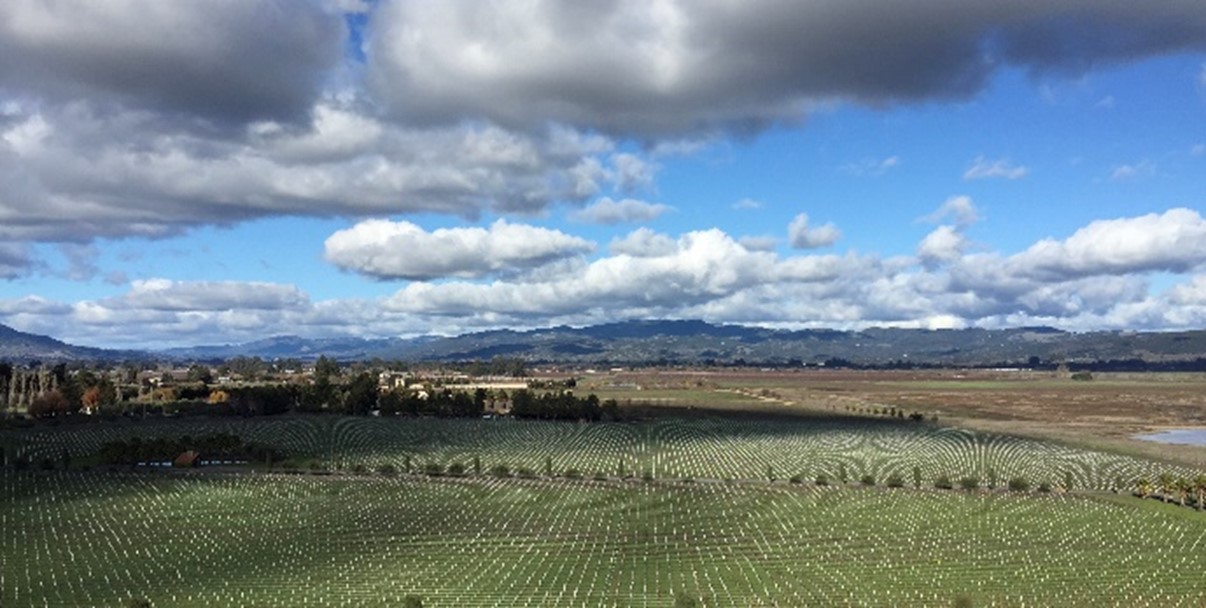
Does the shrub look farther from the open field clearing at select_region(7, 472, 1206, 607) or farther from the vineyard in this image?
the open field clearing at select_region(7, 472, 1206, 607)

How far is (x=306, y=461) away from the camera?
147500mm

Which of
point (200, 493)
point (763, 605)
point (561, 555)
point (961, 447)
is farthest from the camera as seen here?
point (961, 447)

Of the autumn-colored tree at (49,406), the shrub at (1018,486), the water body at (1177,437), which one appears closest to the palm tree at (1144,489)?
the shrub at (1018,486)

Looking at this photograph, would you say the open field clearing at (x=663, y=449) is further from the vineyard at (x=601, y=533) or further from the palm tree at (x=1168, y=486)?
the palm tree at (x=1168, y=486)

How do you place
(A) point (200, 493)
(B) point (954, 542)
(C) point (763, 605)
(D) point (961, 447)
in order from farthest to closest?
(D) point (961, 447) → (A) point (200, 493) → (B) point (954, 542) → (C) point (763, 605)

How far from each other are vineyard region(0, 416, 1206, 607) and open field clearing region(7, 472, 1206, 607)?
0.33 metres

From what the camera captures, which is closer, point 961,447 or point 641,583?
point 641,583

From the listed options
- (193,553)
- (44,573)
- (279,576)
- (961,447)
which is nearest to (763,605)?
(279,576)

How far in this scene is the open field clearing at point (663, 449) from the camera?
14012cm

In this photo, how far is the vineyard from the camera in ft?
246

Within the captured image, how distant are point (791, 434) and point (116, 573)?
135 metres

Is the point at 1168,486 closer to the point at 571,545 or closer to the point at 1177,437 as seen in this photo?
the point at 571,545

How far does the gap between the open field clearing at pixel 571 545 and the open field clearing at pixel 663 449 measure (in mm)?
15941

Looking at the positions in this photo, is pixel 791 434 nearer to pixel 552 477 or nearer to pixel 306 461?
pixel 552 477
